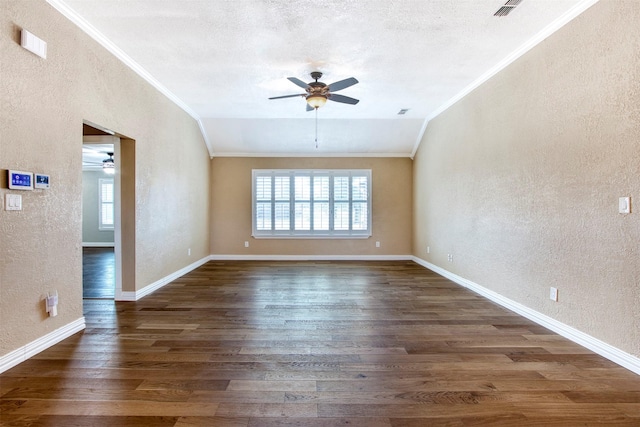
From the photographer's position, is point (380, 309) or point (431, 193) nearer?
point (380, 309)

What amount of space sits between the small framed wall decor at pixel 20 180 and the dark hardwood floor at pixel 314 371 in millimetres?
1351

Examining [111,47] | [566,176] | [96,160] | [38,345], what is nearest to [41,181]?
[38,345]

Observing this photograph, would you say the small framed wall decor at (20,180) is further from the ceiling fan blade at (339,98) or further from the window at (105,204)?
the window at (105,204)

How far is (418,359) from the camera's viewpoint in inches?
93.3

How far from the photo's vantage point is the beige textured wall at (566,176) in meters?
2.27

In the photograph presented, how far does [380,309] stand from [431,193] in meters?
3.23

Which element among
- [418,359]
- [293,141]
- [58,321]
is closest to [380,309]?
[418,359]

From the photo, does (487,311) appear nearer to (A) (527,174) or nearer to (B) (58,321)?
(A) (527,174)

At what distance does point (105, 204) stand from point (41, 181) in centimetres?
812

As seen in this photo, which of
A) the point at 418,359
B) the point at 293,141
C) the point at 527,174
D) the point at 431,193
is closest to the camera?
the point at 418,359

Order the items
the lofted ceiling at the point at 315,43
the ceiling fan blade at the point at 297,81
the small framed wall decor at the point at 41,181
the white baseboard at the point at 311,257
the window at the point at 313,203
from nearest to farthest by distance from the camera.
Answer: the small framed wall decor at the point at 41,181 < the lofted ceiling at the point at 315,43 < the ceiling fan blade at the point at 297,81 < the white baseboard at the point at 311,257 < the window at the point at 313,203

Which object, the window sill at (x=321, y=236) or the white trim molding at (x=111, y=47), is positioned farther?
the window sill at (x=321, y=236)

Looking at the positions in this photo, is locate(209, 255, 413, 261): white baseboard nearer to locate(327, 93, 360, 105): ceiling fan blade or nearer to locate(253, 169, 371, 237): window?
locate(253, 169, 371, 237): window

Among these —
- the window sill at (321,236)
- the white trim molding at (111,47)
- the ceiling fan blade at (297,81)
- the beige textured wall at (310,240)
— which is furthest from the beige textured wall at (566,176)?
the white trim molding at (111,47)
